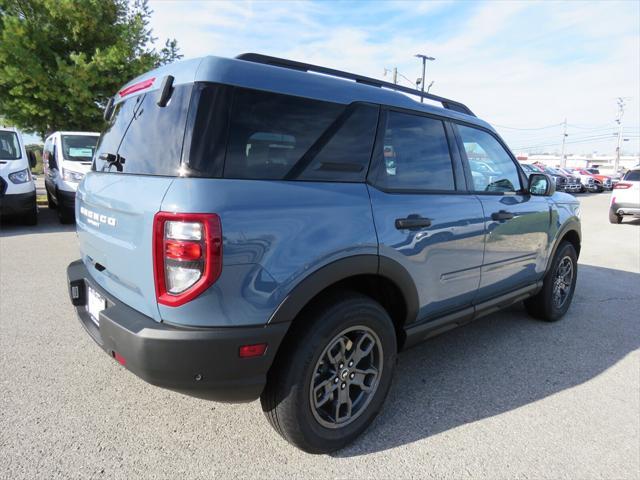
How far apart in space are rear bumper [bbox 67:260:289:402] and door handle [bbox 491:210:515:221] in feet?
6.37

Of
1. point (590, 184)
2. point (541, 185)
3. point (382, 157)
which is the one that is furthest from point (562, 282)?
point (590, 184)

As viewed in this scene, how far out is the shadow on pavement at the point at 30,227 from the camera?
7941mm

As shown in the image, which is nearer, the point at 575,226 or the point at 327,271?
the point at 327,271

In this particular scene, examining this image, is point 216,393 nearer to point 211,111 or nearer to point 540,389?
point 211,111

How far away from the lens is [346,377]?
7.73 ft

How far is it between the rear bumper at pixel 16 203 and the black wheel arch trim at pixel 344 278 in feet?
26.3

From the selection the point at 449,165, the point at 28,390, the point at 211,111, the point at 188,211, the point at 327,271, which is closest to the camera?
the point at 188,211

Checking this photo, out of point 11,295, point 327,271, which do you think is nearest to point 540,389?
point 327,271

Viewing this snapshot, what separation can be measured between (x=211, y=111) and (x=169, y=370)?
44.6 inches

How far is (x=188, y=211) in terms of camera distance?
68.6 inches

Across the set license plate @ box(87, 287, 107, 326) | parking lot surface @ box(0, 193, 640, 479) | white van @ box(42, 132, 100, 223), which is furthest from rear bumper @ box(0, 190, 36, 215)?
license plate @ box(87, 287, 107, 326)

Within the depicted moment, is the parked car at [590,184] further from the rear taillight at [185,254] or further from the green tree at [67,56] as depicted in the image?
the rear taillight at [185,254]

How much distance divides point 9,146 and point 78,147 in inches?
48.3

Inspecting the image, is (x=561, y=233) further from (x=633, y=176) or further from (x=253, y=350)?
(x=633, y=176)
